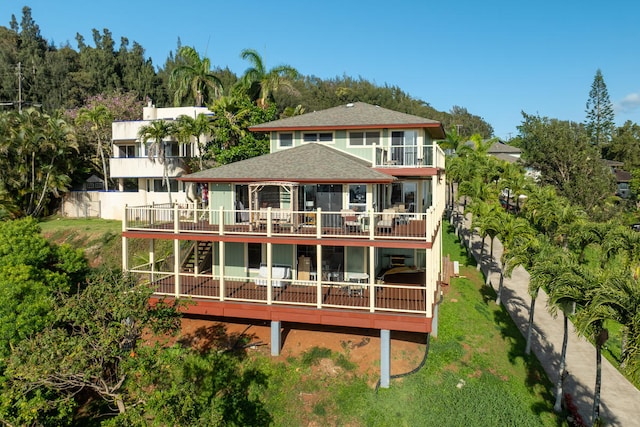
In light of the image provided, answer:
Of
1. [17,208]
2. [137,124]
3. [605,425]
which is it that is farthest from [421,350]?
[17,208]

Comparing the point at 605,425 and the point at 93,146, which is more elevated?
the point at 93,146

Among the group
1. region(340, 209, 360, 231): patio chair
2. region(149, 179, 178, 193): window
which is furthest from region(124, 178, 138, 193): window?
region(340, 209, 360, 231): patio chair

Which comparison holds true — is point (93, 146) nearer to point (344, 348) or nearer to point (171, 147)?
point (171, 147)

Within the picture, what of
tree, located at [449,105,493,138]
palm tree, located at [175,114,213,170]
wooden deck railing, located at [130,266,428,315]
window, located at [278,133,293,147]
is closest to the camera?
wooden deck railing, located at [130,266,428,315]

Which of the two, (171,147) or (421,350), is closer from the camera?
(421,350)

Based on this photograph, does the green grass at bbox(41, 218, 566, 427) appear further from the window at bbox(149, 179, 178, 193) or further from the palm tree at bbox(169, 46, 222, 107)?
the palm tree at bbox(169, 46, 222, 107)

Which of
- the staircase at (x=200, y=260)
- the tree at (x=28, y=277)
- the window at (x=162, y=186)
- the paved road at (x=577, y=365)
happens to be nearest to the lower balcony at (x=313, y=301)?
the staircase at (x=200, y=260)
